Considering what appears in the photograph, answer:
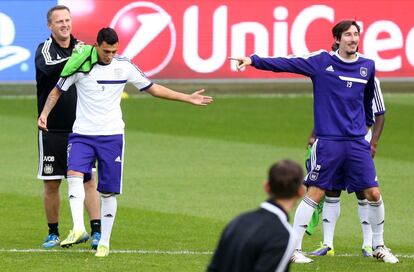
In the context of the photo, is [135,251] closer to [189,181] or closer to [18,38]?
[189,181]

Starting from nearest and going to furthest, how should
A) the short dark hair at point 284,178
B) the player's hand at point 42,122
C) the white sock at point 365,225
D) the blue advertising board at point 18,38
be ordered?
the short dark hair at point 284,178 < the player's hand at point 42,122 < the white sock at point 365,225 < the blue advertising board at point 18,38

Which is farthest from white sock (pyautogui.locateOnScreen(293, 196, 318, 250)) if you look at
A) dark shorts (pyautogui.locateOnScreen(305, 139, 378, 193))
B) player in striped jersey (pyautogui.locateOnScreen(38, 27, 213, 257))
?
player in striped jersey (pyautogui.locateOnScreen(38, 27, 213, 257))

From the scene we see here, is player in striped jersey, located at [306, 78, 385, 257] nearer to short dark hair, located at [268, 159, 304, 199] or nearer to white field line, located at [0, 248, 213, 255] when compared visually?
white field line, located at [0, 248, 213, 255]

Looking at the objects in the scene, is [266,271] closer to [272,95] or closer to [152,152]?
[152,152]

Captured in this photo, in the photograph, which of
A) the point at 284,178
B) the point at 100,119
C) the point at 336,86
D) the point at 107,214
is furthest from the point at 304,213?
the point at 284,178

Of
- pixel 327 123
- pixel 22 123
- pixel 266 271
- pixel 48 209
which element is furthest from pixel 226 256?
pixel 22 123

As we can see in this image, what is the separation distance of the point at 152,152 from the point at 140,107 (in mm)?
5109

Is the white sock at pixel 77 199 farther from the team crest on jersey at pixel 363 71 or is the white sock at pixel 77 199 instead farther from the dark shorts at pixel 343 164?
the team crest on jersey at pixel 363 71

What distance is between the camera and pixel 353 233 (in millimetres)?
14984

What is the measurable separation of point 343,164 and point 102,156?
90.9 inches

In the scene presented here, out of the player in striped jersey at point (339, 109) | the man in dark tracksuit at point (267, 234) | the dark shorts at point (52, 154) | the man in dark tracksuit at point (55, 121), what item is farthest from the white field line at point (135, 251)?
the man in dark tracksuit at point (267, 234)

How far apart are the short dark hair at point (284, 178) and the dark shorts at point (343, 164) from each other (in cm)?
478

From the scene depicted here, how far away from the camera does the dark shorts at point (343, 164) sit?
12.2 m

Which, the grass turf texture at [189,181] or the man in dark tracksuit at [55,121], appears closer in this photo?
the grass turf texture at [189,181]
